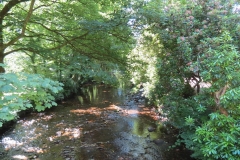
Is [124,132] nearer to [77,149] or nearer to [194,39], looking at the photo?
[77,149]

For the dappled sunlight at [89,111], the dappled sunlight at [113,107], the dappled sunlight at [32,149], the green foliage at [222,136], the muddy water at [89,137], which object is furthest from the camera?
the dappled sunlight at [113,107]

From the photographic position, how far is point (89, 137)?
304 inches

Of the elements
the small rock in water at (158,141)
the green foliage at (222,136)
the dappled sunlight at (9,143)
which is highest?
the green foliage at (222,136)

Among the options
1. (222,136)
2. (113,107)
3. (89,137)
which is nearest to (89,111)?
(113,107)

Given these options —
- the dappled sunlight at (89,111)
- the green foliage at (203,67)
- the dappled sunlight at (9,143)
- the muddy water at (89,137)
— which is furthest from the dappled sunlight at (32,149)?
the green foliage at (203,67)

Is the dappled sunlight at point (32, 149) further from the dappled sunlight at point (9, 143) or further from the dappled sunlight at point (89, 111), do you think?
the dappled sunlight at point (89, 111)

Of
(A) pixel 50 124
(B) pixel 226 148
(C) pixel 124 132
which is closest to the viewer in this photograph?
(B) pixel 226 148

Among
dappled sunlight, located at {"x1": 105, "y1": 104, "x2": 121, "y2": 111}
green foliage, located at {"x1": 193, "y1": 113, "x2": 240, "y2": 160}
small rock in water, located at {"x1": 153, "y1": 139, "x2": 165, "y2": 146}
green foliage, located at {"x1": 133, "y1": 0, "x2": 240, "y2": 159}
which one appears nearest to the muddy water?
small rock in water, located at {"x1": 153, "y1": 139, "x2": 165, "y2": 146}

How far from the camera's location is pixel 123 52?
7055 millimetres

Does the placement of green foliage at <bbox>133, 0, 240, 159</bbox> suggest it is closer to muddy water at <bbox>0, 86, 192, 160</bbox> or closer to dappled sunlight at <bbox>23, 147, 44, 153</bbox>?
muddy water at <bbox>0, 86, 192, 160</bbox>

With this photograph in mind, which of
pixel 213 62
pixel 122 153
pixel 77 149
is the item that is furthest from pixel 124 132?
pixel 213 62

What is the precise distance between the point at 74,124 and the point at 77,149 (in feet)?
8.71

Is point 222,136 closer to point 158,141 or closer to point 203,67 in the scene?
point 203,67

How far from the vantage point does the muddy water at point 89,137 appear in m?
6.29
